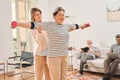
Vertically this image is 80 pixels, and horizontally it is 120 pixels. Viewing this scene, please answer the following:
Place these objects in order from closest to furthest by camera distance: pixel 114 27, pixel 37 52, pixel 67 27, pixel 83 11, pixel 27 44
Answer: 1. pixel 67 27
2. pixel 37 52
3. pixel 114 27
4. pixel 83 11
5. pixel 27 44

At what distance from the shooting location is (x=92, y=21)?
5.57 meters

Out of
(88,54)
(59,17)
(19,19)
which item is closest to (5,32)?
(19,19)

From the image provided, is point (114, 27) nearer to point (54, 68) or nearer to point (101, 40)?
point (101, 40)

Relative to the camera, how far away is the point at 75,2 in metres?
5.95

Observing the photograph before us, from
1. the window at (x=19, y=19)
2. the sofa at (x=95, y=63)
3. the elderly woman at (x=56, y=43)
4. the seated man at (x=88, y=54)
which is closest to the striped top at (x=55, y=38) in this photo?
the elderly woman at (x=56, y=43)

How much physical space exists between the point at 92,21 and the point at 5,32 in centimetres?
255

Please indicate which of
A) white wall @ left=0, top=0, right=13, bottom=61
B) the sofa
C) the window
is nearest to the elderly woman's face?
the sofa

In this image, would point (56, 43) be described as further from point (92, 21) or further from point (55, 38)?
point (92, 21)

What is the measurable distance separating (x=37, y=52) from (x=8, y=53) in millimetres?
3045

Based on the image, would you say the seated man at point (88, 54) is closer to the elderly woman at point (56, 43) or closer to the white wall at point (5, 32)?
the white wall at point (5, 32)

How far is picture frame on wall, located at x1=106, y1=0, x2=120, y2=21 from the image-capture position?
16.5 feet

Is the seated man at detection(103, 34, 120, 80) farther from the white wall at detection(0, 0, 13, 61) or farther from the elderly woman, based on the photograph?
the white wall at detection(0, 0, 13, 61)

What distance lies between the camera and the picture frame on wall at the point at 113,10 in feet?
16.5

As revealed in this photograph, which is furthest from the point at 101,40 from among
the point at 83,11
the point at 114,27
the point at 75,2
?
the point at 75,2
